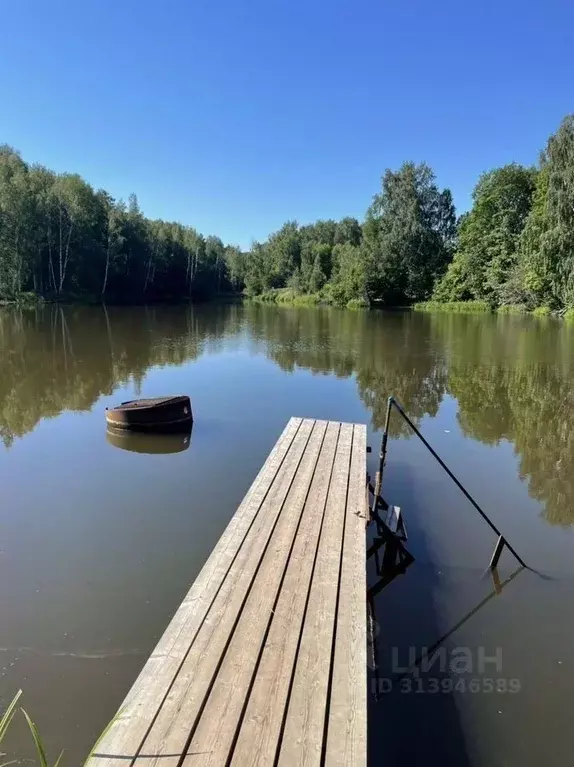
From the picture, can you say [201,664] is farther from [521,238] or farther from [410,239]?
[410,239]

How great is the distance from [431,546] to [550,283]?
133ft

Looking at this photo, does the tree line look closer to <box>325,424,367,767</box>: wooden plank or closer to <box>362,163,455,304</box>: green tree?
<box>362,163,455,304</box>: green tree

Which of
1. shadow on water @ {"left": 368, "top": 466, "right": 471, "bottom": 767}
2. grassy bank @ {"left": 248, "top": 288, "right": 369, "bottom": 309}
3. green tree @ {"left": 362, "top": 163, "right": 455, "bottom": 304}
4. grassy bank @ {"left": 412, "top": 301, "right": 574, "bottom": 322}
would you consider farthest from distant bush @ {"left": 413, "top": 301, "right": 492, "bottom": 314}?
shadow on water @ {"left": 368, "top": 466, "right": 471, "bottom": 767}

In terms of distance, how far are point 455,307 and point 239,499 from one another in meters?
48.0

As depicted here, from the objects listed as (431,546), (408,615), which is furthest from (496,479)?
(408,615)

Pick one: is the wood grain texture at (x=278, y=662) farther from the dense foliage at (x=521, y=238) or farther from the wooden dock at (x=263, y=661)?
the dense foliage at (x=521, y=238)

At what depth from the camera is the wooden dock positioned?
2328mm

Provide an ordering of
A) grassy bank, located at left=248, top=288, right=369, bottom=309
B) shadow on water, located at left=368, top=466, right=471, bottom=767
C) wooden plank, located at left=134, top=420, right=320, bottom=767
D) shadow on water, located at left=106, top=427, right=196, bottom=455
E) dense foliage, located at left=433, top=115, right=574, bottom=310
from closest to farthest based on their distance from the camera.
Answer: wooden plank, located at left=134, top=420, right=320, bottom=767 → shadow on water, located at left=368, top=466, right=471, bottom=767 → shadow on water, located at left=106, top=427, right=196, bottom=455 → dense foliage, located at left=433, top=115, right=574, bottom=310 → grassy bank, located at left=248, top=288, right=369, bottom=309

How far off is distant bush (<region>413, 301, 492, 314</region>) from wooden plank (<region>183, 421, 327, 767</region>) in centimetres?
4705

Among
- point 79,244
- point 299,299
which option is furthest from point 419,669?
point 299,299

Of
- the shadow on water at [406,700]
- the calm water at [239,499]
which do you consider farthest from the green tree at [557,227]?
the shadow on water at [406,700]

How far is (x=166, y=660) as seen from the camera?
2850mm

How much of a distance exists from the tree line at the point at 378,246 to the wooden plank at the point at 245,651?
35.6m

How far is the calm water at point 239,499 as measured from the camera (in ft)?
12.1
